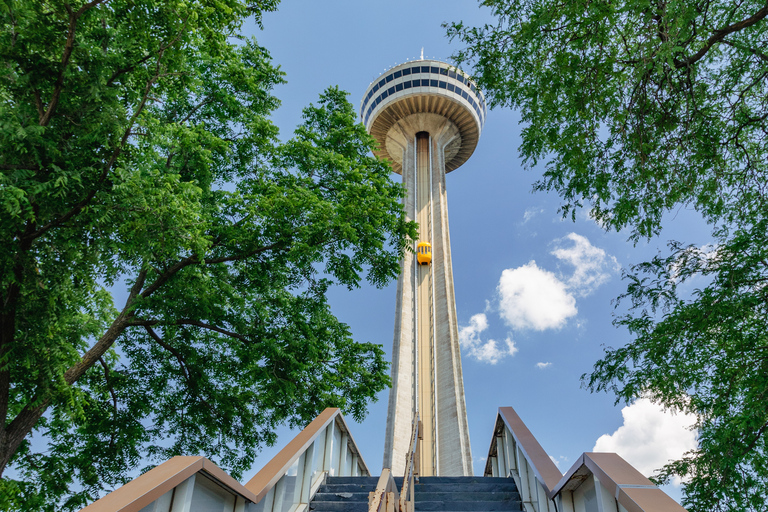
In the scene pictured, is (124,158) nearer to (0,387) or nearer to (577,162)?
(0,387)

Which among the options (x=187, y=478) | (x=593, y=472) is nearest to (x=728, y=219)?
(x=593, y=472)

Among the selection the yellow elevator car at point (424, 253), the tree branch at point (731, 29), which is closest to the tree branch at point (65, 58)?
the tree branch at point (731, 29)

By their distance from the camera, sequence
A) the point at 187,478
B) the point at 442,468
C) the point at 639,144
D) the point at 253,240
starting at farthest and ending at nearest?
1. the point at 442,468
2. the point at 253,240
3. the point at 639,144
4. the point at 187,478

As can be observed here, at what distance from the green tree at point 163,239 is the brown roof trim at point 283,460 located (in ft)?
9.60

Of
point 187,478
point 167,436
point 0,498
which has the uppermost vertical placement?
point 167,436

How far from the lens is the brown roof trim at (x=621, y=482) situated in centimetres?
238

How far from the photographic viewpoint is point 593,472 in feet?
9.67

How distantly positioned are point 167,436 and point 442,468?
56.0 ft

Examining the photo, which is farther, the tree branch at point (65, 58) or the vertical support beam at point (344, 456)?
the vertical support beam at point (344, 456)

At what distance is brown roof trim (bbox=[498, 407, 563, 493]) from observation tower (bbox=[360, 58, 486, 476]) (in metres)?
10.7

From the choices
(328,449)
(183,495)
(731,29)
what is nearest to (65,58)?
(183,495)

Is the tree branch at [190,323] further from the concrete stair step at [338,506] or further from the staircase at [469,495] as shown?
the concrete stair step at [338,506]

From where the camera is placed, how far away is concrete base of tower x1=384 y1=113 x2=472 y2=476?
79.9 ft

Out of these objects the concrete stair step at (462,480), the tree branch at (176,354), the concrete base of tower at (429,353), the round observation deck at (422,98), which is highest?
the round observation deck at (422,98)
